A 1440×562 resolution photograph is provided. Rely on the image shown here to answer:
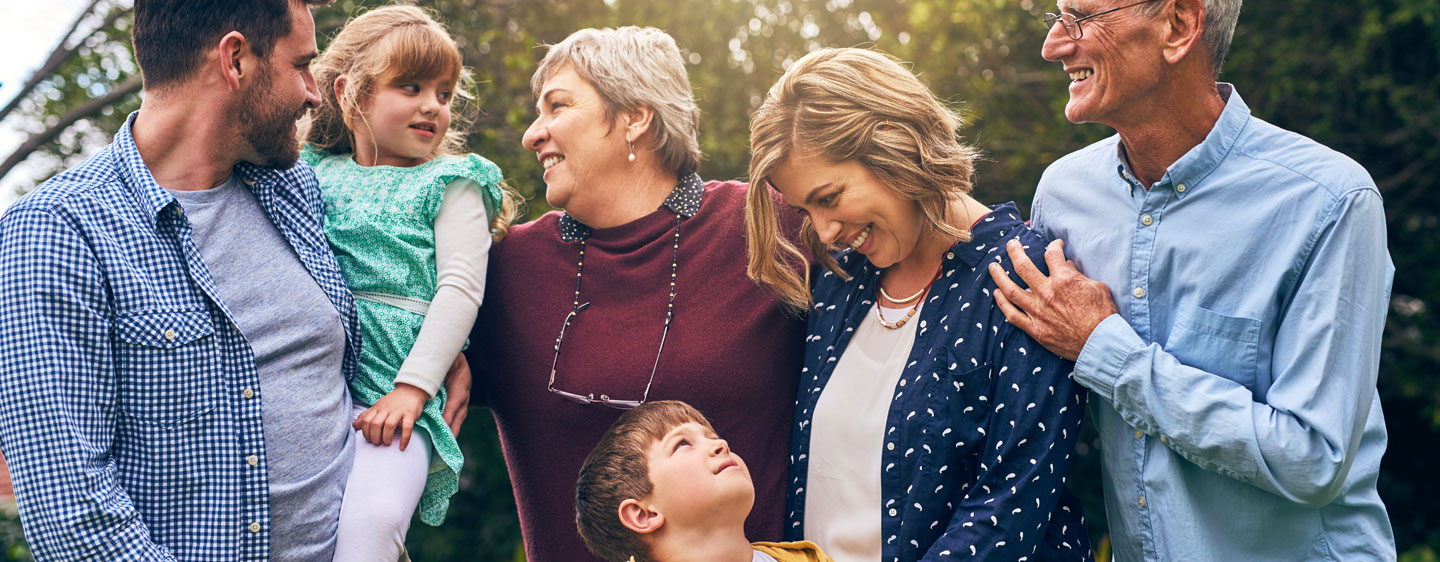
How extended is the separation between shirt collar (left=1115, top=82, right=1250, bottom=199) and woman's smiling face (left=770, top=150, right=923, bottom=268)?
0.55 m

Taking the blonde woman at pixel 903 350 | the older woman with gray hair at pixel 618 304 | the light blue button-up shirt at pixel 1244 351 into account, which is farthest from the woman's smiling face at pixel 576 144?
the light blue button-up shirt at pixel 1244 351

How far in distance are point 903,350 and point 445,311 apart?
1.07m

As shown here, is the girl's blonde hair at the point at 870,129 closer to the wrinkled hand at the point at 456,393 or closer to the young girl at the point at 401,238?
the young girl at the point at 401,238

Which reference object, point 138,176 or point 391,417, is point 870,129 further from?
point 138,176

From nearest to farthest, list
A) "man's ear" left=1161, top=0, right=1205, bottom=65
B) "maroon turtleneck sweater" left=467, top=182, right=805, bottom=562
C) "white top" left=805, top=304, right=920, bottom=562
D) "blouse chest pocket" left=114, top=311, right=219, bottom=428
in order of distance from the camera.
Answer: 1. "blouse chest pocket" left=114, top=311, right=219, bottom=428
2. "man's ear" left=1161, top=0, right=1205, bottom=65
3. "white top" left=805, top=304, right=920, bottom=562
4. "maroon turtleneck sweater" left=467, top=182, right=805, bottom=562

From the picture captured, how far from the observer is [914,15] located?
5.06 m

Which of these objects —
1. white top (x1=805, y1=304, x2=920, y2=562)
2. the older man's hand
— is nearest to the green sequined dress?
white top (x1=805, y1=304, x2=920, y2=562)

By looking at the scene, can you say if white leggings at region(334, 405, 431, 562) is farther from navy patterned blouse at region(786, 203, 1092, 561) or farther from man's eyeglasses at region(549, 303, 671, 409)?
navy patterned blouse at region(786, 203, 1092, 561)

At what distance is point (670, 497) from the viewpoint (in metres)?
2.50

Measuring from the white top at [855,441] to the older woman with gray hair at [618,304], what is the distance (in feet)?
0.75

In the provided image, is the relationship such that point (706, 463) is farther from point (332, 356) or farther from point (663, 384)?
point (332, 356)

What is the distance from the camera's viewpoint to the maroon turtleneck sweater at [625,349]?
Answer: 9.04 feet

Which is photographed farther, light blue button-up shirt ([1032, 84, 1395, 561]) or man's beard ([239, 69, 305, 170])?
man's beard ([239, 69, 305, 170])

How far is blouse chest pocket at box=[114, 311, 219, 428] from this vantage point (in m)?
2.09
